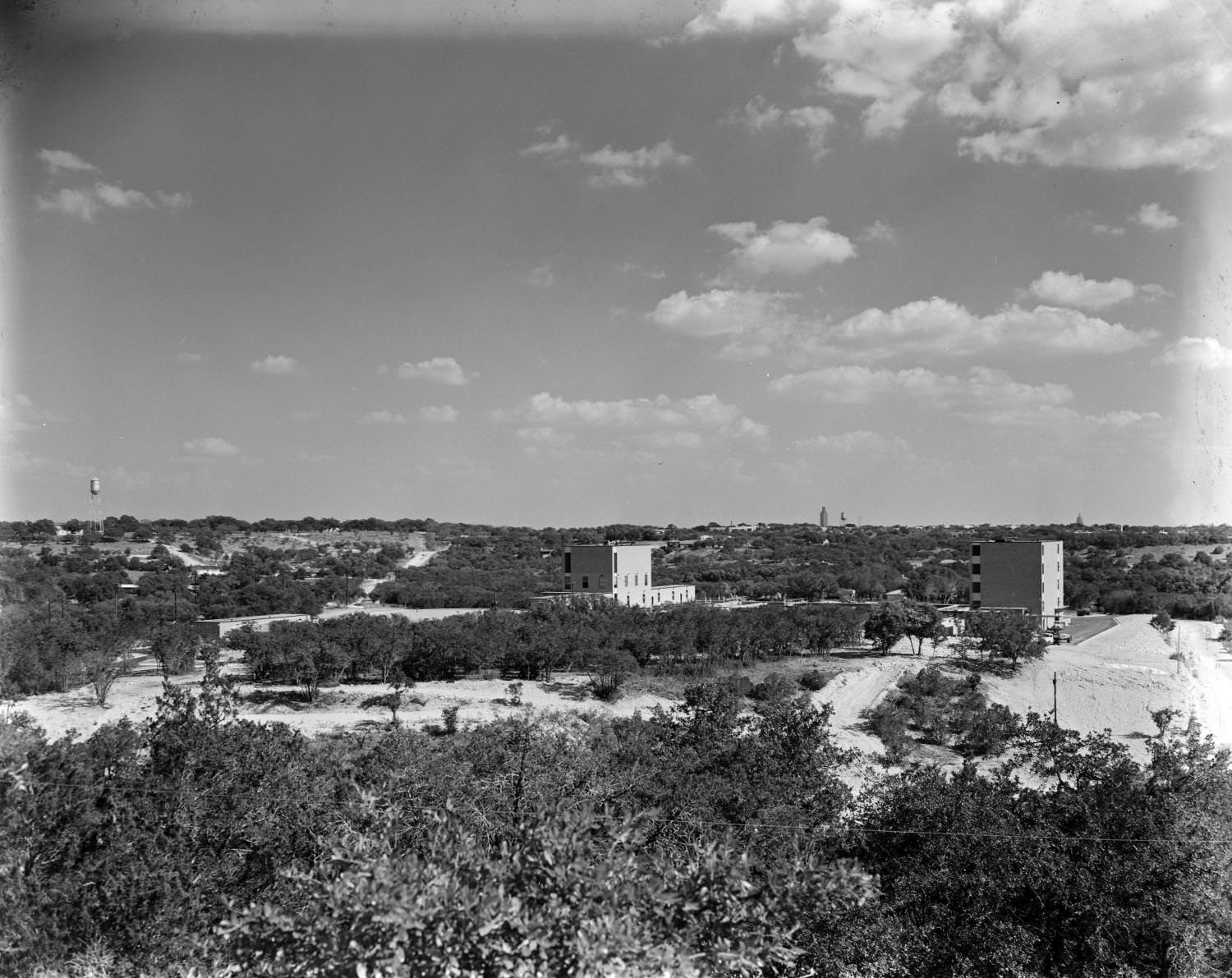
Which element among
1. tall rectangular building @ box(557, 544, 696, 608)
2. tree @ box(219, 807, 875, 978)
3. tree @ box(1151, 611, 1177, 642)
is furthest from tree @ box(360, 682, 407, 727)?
tree @ box(1151, 611, 1177, 642)

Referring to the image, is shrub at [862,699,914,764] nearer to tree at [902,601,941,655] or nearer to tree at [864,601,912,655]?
tree at [864,601,912,655]

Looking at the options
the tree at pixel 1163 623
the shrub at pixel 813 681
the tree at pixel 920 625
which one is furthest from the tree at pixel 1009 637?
the tree at pixel 1163 623

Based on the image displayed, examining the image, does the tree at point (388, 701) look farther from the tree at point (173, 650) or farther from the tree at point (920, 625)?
the tree at point (920, 625)

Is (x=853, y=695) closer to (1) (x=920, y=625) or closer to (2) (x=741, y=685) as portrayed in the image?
(2) (x=741, y=685)

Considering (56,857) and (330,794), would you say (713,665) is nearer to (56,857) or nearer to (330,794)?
(330,794)

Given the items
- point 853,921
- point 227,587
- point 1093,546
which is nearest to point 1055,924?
point 853,921

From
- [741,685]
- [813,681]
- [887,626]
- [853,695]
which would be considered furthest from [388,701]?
[887,626]
